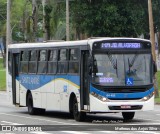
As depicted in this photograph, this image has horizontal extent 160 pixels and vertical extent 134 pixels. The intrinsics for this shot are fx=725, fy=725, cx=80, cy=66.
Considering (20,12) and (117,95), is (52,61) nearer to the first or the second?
(117,95)

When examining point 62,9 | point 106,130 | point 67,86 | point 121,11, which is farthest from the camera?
point 62,9

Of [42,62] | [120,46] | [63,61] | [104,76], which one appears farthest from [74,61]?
[42,62]

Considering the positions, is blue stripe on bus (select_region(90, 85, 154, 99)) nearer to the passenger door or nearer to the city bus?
the city bus

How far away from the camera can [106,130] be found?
20562 mm

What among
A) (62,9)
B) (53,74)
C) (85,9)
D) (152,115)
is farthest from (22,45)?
(62,9)

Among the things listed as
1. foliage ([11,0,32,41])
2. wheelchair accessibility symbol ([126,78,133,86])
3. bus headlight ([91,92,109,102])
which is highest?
foliage ([11,0,32,41])

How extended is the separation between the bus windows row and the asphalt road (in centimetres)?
179

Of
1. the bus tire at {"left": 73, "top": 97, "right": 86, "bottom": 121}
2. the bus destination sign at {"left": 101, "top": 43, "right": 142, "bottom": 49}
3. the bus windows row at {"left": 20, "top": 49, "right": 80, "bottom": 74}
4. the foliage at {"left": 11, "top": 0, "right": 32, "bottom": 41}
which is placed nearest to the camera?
the bus destination sign at {"left": 101, "top": 43, "right": 142, "bottom": 49}

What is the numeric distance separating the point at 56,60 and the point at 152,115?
4259 millimetres

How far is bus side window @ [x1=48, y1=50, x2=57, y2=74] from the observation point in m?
26.7

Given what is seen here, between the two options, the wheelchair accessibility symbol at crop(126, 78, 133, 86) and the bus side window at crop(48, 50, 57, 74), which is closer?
the wheelchair accessibility symbol at crop(126, 78, 133, 86)

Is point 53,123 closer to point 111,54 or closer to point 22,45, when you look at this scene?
point 111,54

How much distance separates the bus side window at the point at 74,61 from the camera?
24.8 metres

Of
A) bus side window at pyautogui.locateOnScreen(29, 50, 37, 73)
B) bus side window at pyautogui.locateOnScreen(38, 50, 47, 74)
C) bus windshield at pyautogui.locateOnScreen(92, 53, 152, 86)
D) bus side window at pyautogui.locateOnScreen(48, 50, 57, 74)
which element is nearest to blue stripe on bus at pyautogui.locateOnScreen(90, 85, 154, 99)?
bus windshield at pyautogui.locateOnScreen(92, 53, 152, 86)
